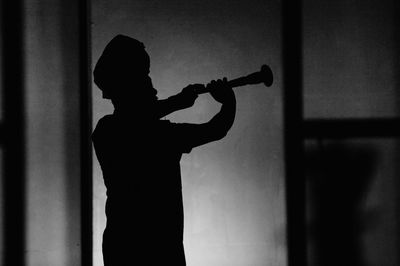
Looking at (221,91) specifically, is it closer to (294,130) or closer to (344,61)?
(294,130)

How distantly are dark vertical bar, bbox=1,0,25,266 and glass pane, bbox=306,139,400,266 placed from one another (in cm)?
96

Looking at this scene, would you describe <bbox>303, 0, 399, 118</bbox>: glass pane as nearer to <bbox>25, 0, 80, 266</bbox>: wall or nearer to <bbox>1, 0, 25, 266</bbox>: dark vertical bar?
<bbox>25, 0, 80, 266</bbox>: wall

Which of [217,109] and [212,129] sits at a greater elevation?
[217,109]

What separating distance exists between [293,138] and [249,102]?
0.63 feet

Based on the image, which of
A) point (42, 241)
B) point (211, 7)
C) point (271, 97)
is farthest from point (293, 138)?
point (42, 241)

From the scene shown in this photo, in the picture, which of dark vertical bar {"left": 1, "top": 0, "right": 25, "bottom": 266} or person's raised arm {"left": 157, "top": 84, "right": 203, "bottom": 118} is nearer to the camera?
person's raised arm {"left": 157, "top": 84, "right": 203, "bottom": 118}

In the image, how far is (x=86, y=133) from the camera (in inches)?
60.4

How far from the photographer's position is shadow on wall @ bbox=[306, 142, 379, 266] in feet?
5.14

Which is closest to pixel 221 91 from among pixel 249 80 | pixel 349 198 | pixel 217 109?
pixel 249 80

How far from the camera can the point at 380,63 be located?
1570mm

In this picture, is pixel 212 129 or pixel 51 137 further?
pixel 51 137

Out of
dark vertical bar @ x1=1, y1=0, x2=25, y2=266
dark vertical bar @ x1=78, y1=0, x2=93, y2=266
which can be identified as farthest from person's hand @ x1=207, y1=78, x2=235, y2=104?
dark vertical bar @ x1=1, y1=0, x2=25, y2=266

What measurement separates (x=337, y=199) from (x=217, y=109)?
0.51 m

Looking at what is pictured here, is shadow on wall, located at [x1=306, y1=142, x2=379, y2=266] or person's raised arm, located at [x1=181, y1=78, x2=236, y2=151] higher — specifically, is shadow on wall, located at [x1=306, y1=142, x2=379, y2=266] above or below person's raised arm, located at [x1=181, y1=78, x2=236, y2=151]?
below
